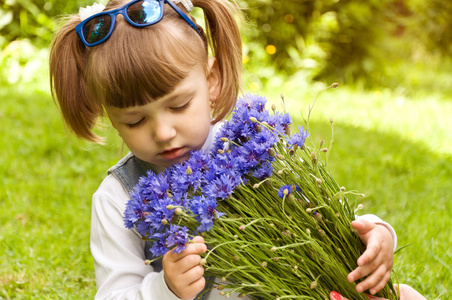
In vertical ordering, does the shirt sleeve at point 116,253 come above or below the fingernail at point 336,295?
above

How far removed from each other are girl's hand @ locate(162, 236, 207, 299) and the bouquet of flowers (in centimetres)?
3

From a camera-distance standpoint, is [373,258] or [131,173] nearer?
[373,258]

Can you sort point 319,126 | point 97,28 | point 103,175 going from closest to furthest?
point 97,28 < point 103,175 < point 319,126

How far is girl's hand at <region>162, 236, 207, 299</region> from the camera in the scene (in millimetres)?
1332

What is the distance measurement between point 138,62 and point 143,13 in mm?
183

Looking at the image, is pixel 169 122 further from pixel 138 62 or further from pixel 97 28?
pixel 97 28

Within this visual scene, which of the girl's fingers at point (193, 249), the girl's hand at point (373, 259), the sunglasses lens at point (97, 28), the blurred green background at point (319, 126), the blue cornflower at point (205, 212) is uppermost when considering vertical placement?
the sunglasses lens at point (97, 28)

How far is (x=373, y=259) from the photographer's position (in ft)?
4.77

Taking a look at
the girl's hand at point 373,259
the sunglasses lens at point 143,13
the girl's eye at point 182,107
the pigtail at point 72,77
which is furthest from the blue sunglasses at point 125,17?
the girl's hand at point 373,259

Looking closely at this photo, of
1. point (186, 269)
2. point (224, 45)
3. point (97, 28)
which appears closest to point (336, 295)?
point (186, 269)

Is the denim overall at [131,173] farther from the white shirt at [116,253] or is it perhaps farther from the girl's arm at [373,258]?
the girl's arm at [373,258]

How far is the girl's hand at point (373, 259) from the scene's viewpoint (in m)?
1.41

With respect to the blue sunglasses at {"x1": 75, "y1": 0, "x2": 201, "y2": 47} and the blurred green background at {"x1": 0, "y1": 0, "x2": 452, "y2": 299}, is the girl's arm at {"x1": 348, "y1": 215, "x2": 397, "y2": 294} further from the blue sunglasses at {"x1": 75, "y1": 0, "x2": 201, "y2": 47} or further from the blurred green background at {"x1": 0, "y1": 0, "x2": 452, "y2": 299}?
the blue sunglasses at {"x1": 75, "y1": 0, "x2": 201, "y2": 47}

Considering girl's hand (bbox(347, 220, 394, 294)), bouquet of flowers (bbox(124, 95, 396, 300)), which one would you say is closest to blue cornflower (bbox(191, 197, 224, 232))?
bouquet of flowers (bbox(124, 95, 396, 300))
